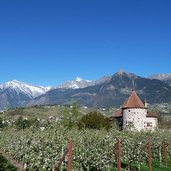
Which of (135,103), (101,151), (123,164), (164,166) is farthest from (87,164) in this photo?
(135,103)

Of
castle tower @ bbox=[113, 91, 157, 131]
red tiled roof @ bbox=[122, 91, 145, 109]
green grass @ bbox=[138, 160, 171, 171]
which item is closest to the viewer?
green grass @ bbox=[138, 160, 171, 171]

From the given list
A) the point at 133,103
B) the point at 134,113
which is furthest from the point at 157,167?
the point at 133,103

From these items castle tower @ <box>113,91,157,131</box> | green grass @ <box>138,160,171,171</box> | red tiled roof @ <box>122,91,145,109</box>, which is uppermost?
red tiled roof @ <box>122,91,145,109</box>

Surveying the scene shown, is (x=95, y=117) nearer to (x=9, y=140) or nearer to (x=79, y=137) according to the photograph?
(x=9, y=140)

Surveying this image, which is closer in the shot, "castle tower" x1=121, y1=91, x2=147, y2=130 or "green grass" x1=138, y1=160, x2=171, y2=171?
"green grass" x1=138, y1=160, x2=171, y2=171

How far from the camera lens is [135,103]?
76.2 metres

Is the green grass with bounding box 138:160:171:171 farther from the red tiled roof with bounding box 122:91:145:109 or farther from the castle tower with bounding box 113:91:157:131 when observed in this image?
the red tiled roof with bounding box 122:91:145:109

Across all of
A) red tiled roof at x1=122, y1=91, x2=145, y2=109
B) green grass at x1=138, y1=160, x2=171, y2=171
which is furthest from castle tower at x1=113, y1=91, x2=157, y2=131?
green grass at x1=138, y1=160, x2=171, y2=171

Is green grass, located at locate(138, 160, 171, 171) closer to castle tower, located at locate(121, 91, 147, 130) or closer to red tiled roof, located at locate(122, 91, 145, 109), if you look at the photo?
castle tower, located at locate(121, 91, 147, 130)

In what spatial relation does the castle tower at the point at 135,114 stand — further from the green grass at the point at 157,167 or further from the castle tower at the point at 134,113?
the green grass at the point at 157,167

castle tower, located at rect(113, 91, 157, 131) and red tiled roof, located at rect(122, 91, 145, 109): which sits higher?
red tiled roof, located at rect(122, 91, 145, 109)

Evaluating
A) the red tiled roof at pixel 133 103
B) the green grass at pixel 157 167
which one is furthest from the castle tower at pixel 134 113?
the green grass at pixel 157 167

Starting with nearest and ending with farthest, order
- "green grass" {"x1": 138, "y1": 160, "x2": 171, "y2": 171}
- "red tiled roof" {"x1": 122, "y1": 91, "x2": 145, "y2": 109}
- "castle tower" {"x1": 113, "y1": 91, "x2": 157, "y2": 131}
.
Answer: "green grass" {"x1": 138, "y1": 160, "x2": 171, "y2": 171}
"castle tower" {"x1": 113, "y1": 91, "x2": 157, "y2": 131}
"red tiled roof" {"x1": 122, "y1": 91, "x2": 145, "y2": 109}

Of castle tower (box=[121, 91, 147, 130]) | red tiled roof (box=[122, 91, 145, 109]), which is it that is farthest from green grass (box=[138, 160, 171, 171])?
red tiled roof (box=[122, 91, 145, 109])
